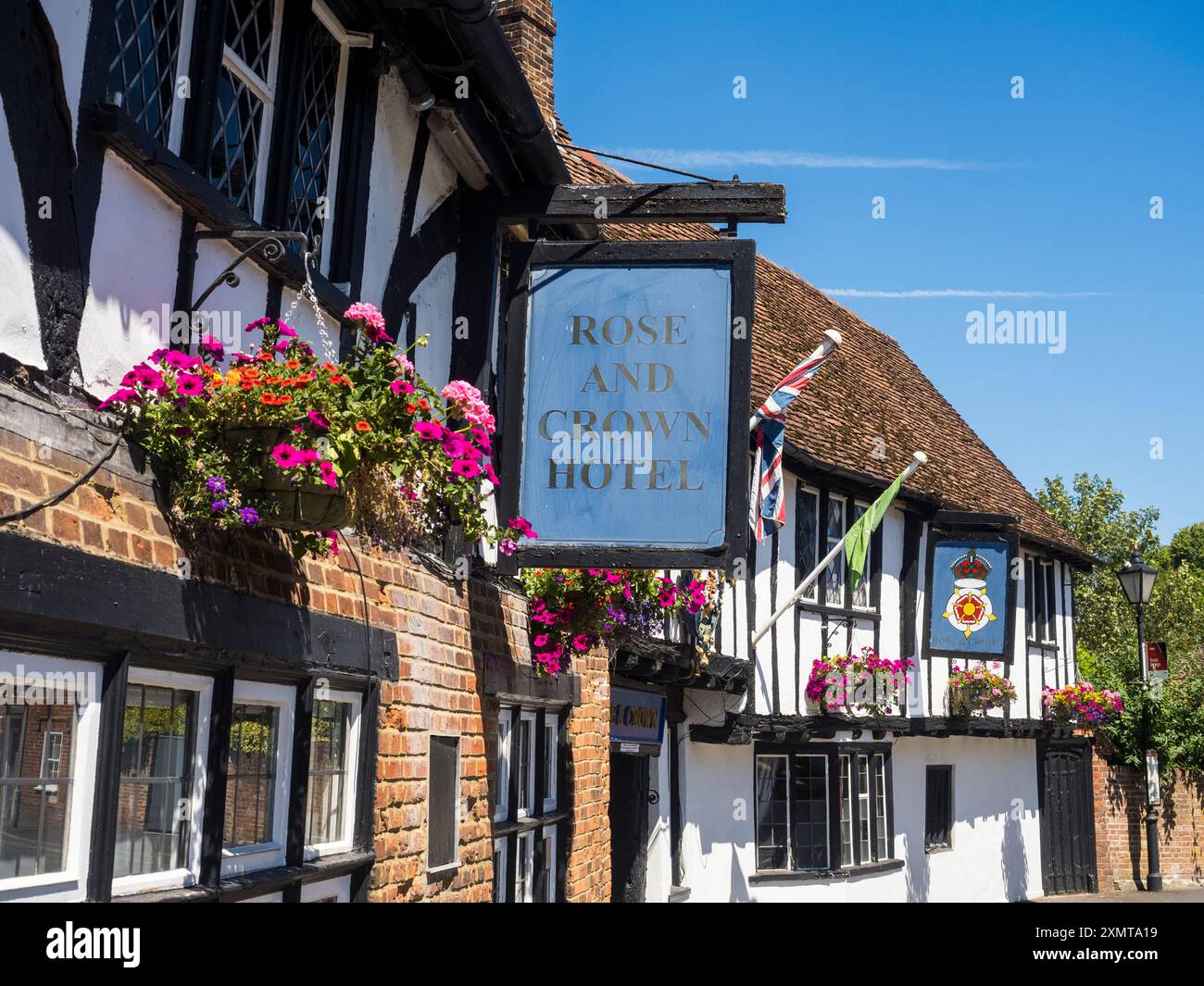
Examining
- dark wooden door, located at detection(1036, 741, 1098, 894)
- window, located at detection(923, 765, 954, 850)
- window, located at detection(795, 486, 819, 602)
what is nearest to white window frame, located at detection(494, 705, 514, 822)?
window, located at detection(795, 486, 819, 602)

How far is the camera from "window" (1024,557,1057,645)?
19.9m

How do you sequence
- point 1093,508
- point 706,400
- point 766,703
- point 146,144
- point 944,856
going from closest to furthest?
1. point 146,144
2. point 706,400
3. point 766,703
4. point 944,856
5. point 1093,508

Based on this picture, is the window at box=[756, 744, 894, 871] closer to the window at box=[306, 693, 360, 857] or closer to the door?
the door

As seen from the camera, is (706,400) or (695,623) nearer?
(706,400)

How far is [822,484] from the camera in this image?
1491 centimetres

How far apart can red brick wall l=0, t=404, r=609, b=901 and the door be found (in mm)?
3836

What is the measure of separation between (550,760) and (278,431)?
4.71 meters

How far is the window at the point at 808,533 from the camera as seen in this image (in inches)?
572

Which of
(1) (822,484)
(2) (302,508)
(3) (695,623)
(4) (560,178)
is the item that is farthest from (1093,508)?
(2) (302,508)

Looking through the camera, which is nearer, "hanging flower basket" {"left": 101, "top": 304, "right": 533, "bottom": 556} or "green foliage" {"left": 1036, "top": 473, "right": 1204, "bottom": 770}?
"hanging flower basket" {"left": 101, "top": 304, "right": 533, "bottom": 556}

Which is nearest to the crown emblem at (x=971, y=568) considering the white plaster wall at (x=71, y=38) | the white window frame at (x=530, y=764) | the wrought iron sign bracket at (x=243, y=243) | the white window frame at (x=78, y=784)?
the white window frame at (x=530, y=764)

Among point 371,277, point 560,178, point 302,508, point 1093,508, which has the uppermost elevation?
point 1093,508
